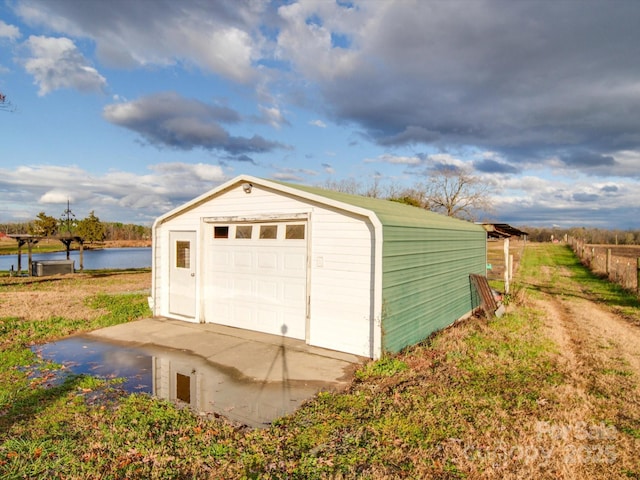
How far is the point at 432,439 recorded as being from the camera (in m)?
3.86

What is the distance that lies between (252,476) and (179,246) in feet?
22.7

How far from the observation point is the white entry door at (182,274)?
352 inches

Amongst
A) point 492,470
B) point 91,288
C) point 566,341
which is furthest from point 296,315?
point 91,288

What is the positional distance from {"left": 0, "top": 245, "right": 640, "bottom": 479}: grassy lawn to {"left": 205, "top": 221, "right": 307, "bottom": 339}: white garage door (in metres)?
2.35

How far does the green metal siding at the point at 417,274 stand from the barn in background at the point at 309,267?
0.07ft

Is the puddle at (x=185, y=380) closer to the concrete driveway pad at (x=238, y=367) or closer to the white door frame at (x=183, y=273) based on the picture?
the concrete driveway pad at (x=238, y=367)

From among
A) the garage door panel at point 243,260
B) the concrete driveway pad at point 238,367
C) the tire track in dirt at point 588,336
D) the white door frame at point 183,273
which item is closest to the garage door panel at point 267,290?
the garage door panel at point 243,260

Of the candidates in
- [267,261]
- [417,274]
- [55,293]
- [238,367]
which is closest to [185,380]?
[238,367]

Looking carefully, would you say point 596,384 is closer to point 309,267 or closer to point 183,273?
point 309,267

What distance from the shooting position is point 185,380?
548cm

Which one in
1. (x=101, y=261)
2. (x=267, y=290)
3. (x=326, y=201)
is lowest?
(x=101, y=261)

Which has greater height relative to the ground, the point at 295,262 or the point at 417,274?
the point at 295,262

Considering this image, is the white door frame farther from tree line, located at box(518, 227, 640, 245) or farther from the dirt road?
tree line, located at box(518, 227, 640, 245)

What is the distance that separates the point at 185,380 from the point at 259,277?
2.89 m
